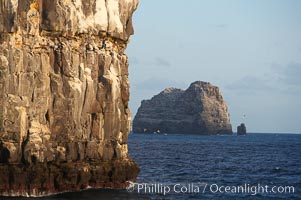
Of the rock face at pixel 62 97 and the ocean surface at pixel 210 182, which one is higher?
the rock face at pixel 62 97

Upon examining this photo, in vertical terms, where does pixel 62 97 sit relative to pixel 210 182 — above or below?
above

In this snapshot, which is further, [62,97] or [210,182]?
[210,182]

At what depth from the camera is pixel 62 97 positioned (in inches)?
1969

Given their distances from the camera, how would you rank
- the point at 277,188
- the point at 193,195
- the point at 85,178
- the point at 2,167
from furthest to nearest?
the point at 277,188 < the point at 193,195 < the point at 85,178 < the point at 2,167

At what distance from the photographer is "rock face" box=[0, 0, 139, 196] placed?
47.4 m

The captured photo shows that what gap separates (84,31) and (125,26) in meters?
6.08

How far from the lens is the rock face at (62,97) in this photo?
1865 inches

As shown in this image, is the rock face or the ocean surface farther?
the ocean surface

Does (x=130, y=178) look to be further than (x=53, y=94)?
Yes

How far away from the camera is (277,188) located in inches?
2335

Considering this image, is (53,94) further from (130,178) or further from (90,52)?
(130,178)

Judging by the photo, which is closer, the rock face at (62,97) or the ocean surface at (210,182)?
the rock face at (62,97)

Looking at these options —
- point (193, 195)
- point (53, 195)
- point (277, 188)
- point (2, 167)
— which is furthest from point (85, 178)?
point (277, 188)

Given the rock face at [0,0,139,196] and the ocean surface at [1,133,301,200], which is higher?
the rock face at [0,0,139,196]
